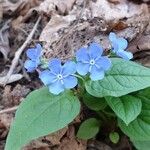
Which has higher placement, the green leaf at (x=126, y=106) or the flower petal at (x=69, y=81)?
the flower petal at (x=69, y=81)

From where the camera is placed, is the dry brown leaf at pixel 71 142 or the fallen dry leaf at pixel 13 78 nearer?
the dry brown leaf at pixel 71 142

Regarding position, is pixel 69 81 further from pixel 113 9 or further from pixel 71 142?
pixel 113 9

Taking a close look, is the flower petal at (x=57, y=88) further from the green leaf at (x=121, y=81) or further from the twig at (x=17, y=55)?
the twig at (x=17, y=55)

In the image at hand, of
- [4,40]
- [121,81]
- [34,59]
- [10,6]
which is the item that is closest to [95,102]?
[121,81]

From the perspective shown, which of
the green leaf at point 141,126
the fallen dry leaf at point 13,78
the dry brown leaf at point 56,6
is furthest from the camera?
the dry brown leaf at point 56,6

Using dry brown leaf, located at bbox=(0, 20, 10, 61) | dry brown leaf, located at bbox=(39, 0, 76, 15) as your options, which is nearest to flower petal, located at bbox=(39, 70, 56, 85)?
dry brown leaf, located at bbox=(0, 20, 10, 61)

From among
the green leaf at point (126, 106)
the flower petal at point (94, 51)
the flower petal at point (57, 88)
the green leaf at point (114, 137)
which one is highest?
the flower petal at point (94, 51)

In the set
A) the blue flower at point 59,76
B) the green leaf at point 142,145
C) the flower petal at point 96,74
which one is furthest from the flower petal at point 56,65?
the green leaf at point 142,145
